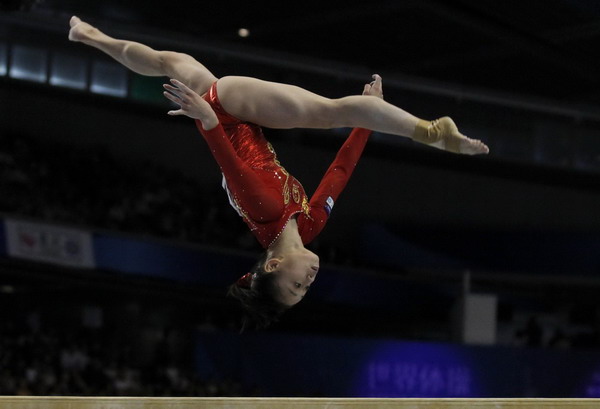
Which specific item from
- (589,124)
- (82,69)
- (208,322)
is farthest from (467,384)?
(82,69)

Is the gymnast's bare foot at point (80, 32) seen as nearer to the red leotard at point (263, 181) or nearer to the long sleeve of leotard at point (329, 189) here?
the red leotard at point (263, 181)

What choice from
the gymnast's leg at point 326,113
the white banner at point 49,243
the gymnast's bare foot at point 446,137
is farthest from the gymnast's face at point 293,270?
the white banner at point 49,243

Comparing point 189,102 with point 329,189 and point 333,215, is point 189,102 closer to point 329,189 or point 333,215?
point 329,189

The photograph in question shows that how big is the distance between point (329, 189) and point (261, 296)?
2.53 feet

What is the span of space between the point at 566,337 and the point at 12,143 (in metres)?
9.80

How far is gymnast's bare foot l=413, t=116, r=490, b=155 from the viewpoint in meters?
4.14

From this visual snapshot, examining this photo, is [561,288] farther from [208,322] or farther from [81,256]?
[81,256]

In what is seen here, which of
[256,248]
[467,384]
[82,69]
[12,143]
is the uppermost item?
[82,69]

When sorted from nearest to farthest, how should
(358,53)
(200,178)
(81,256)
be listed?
(81,256) < (358,53) < (200,178)

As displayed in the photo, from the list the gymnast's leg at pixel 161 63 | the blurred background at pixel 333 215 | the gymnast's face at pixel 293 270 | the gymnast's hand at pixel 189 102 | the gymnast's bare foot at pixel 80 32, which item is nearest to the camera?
the gymnast's hand at pixel 189 102

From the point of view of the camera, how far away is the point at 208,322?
1545 centimetres

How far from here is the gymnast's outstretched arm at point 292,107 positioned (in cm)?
417

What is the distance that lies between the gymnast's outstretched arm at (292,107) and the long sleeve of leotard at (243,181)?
314 millimetres

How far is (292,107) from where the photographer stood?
14.3ft
